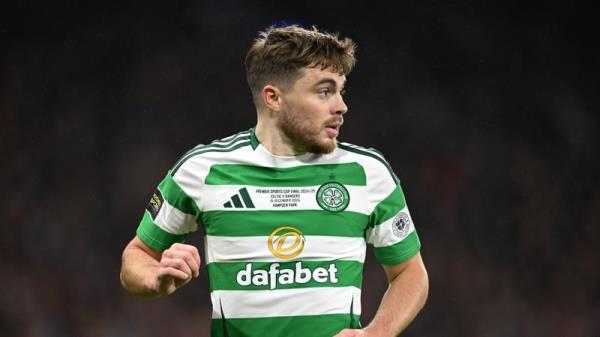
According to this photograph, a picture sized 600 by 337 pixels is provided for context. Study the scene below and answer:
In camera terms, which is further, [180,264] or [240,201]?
[240,201]

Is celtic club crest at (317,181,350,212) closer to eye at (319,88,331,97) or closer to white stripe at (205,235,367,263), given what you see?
white stripe at (205,235,367,263)

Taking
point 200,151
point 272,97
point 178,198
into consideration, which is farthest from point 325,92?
point 178,198

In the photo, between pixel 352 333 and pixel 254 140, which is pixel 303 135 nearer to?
pixel 254 140

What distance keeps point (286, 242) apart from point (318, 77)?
449 millimetres

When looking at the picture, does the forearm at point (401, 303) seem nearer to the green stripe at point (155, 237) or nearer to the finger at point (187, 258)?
the finger at point (187, 258)

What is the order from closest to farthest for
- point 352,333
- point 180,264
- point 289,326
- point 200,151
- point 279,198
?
point 180,264 < point 352,333 < point 289,326 < point 279,198 < point 200,151

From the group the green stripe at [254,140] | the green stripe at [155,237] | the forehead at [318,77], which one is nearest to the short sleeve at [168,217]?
the green stripe at [155,237]

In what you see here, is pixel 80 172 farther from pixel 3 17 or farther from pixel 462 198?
pixel 462 198

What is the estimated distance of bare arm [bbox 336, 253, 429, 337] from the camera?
7.21 feet

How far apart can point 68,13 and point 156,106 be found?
0.77 m

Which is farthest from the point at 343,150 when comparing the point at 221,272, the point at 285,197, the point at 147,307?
the point at 147,307

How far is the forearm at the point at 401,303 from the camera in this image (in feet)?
7.23

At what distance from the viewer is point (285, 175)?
2.35 m

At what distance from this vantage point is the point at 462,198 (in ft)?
18.8
